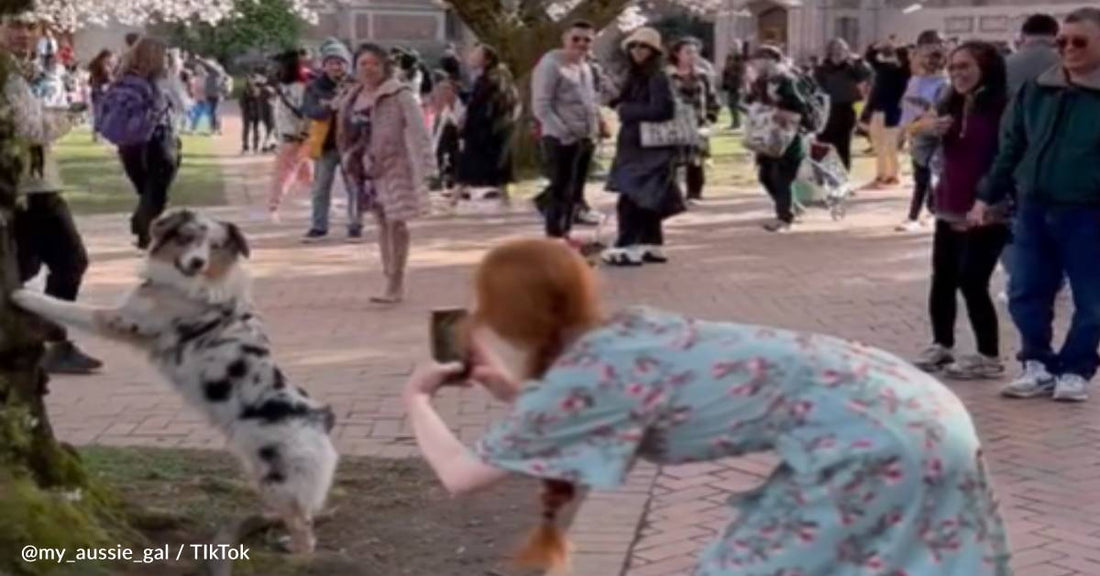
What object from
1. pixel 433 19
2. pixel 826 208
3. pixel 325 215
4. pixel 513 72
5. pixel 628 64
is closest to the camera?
pixel 628 64

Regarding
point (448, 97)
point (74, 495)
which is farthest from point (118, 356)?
point (448, 97)

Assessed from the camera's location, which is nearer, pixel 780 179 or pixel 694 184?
pixel 780 179

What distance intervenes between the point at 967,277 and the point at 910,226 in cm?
651

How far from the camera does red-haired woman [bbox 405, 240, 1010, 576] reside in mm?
3299

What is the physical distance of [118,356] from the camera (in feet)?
31.0

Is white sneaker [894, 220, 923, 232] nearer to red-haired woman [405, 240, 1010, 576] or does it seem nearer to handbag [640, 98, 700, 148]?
handbag [640, 98, 700, 148]

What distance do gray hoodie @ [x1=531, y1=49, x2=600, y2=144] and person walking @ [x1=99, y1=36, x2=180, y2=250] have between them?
2759 millimetres

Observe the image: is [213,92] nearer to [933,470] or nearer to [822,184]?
[822,184]

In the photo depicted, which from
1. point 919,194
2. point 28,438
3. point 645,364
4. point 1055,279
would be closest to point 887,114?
point 919,194

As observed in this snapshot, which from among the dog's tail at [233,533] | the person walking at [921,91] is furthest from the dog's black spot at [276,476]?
the person walking at [921,91]

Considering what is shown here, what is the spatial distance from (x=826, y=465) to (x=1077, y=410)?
5.32m

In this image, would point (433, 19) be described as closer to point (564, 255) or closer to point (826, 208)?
point (826, 208)

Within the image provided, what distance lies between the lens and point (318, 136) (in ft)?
49.2

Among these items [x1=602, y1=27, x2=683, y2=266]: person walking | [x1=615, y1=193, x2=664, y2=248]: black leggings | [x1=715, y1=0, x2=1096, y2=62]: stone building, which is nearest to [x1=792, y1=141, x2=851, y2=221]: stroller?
[x1=615, y1=193, x2=664, y2=248]: black leggings
